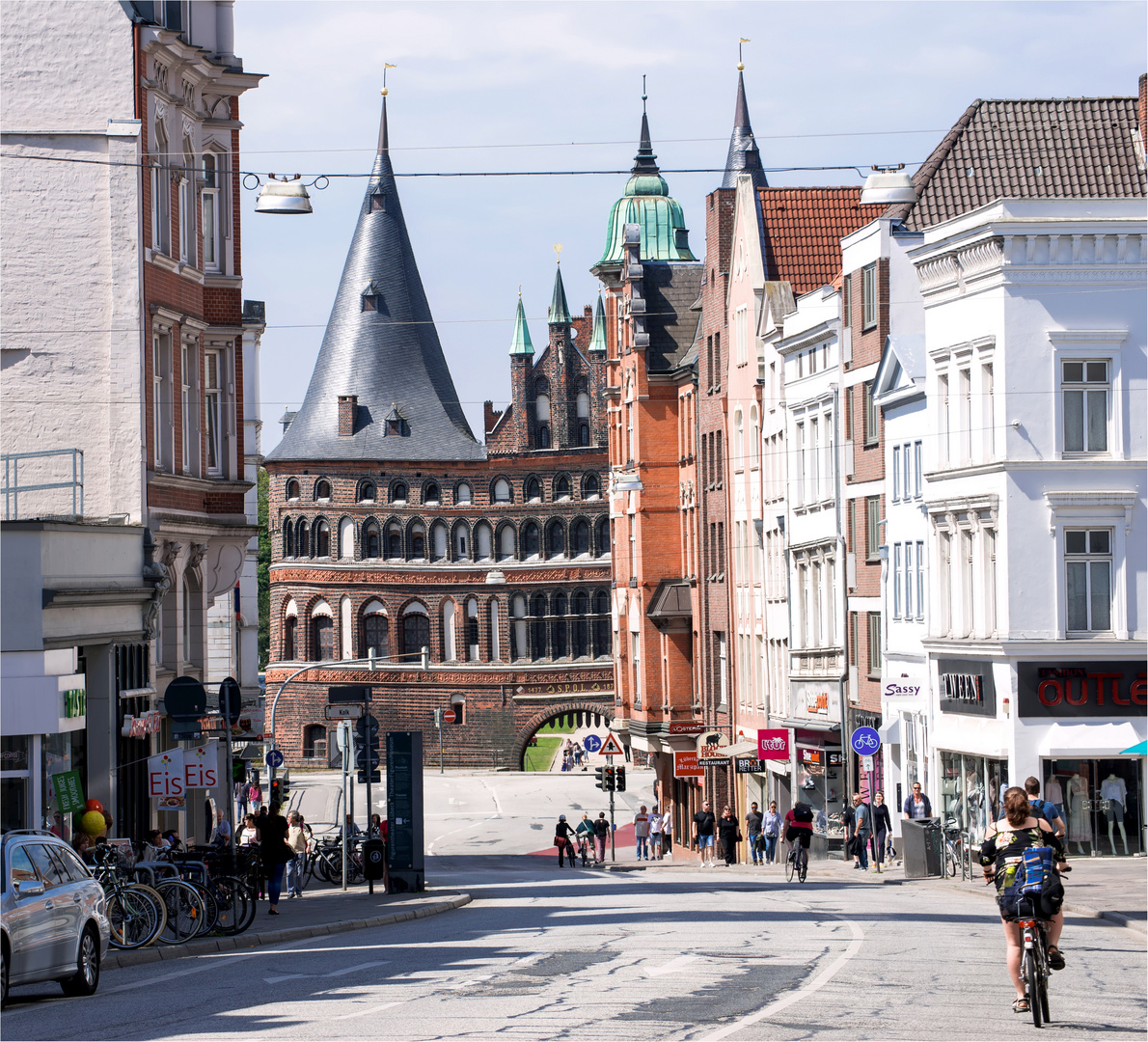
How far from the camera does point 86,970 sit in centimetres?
1555

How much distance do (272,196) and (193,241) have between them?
967cm

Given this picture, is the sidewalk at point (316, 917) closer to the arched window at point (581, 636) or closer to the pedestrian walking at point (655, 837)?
the pedestrian walking at point (655, 837)

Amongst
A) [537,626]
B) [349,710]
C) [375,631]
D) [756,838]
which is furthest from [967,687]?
[375,631]

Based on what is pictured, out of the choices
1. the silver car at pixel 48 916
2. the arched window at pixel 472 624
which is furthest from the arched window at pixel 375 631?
the silver car at pixel 48 916

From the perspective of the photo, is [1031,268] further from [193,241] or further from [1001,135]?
[193,241]

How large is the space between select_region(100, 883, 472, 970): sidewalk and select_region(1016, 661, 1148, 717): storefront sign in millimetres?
10052

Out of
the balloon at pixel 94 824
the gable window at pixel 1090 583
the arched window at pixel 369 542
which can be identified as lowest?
the balloon at pixel 94 824

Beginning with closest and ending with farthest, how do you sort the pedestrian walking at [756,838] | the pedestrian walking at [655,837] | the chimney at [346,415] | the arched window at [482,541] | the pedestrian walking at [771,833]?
1. the pedestrian walking at [771,833]
2. the pedestrian walking at [756,838]
3. the pedestrian walking at [655,837]
4. the chimney at [346,415]
5. the arched window at [482,541]

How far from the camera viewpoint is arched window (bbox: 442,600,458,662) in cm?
9300

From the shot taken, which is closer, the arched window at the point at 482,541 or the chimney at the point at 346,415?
the chimney at the point at 346,415

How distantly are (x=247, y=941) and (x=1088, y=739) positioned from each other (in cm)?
1661

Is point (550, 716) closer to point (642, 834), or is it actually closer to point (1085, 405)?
point (642, 834)

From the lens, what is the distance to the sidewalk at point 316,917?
1925 centimetres

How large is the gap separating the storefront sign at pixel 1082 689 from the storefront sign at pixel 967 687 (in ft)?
2.84
